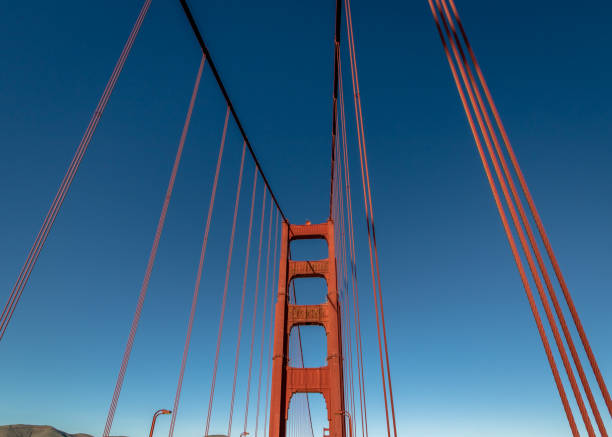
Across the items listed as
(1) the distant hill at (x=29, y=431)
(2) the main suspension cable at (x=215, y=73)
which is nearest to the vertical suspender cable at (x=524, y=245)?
(2) the main suspension cable at (x=215, y=73)

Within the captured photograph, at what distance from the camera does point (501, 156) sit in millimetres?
2428

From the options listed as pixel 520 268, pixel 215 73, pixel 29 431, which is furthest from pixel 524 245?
pixel 29 431

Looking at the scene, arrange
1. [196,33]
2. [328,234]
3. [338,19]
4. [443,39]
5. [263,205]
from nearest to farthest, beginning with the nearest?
[443,39], [196,33], [338,19], [263,205], [328,234]

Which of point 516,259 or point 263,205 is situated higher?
point 263,205

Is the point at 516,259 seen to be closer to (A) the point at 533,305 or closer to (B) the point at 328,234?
(A) the point at 533,305

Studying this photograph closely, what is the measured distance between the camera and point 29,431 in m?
188

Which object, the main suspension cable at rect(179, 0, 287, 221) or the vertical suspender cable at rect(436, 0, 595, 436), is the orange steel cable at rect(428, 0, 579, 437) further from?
the main suspension cable at rect(179, 0, 287, 221)

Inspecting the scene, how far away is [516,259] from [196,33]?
9.33 m

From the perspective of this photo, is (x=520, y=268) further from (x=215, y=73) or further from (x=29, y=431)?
(x=29, y=431)

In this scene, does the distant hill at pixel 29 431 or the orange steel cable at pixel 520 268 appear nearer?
the orange steel cable at pixel 520 268

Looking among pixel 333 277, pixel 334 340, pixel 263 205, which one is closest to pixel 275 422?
pixel 334 340

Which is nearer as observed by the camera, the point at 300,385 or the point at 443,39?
the point at 443,39

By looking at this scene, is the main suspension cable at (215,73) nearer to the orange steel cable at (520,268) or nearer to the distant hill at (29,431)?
the orange steel cable at (520,268)

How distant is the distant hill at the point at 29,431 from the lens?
586ft
